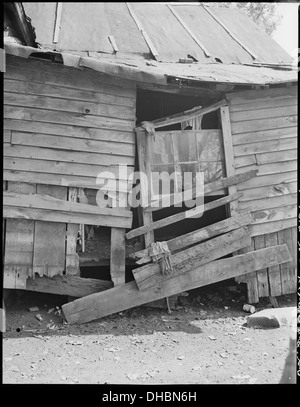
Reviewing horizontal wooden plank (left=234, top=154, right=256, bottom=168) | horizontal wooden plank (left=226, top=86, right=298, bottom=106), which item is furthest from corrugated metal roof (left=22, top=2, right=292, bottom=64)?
horizontal wooden plank (left=234, top=154, right=256, bottom=168)

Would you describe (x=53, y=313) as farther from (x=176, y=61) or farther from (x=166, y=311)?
(x=176, y=61)

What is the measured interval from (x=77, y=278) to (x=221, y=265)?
2.47m

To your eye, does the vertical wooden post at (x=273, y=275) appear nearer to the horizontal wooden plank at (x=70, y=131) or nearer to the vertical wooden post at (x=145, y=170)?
the vertical wooden post at (x=145, y=170)

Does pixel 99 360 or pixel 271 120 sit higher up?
pixel 271 120

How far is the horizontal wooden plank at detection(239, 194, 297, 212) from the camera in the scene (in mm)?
6906

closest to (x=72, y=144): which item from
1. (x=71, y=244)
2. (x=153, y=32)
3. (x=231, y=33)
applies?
(x=71, y=244)

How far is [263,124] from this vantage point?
22.9ft

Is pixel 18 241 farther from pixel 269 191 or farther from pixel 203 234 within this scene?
pixel 269 191

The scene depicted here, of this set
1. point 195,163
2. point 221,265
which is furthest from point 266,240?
point 195,163

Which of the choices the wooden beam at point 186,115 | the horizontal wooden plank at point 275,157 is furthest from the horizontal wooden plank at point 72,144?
the horizontal wooden plank at point 275,157

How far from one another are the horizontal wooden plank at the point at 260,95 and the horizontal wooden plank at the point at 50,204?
2886mm

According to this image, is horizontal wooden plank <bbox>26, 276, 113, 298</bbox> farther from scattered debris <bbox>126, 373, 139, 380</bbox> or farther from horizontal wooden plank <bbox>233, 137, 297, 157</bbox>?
horizontal wooden plank <bbox>233, 137, 297, 157</bbox>

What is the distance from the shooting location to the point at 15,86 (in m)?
5.96
